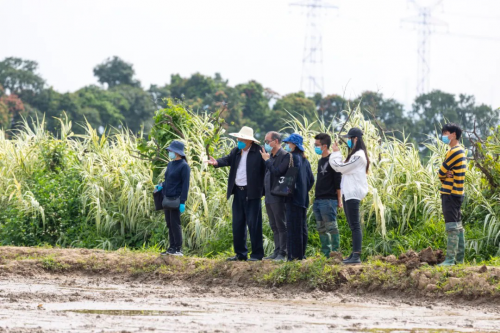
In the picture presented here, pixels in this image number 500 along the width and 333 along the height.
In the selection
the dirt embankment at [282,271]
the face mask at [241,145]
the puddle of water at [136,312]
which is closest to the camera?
the puddle of water at [136,312]

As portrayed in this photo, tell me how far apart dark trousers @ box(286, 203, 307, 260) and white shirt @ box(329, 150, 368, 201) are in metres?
0.77

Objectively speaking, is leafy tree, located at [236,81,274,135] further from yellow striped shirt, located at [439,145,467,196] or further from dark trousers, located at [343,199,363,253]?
yellow striped shirt, located at [439,145,467,196]

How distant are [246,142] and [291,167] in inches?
29.8

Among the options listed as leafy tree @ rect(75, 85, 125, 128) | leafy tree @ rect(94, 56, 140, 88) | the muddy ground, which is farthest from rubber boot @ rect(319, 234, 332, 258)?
leafy tree @ rect(94, 56, 140, 88)

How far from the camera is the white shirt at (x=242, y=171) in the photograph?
9469 mm

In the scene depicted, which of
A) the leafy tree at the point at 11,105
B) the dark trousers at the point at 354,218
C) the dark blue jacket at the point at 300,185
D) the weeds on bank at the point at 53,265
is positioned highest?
the leafy tree at the point at 11,105

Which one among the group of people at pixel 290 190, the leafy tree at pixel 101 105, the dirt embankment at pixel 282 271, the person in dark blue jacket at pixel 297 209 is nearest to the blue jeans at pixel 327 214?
the group of people at pixel 290 190

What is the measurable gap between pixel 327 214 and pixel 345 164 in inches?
37.3

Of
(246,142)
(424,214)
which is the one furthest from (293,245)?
(424,214)

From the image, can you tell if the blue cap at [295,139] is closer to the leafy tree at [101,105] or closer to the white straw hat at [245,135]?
the white straw hat at [245,135]

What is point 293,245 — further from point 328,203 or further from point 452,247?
point 452,247

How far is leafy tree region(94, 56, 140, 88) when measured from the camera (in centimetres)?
6234

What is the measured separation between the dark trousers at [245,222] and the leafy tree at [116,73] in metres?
54.1

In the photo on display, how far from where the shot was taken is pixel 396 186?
11156 mm
